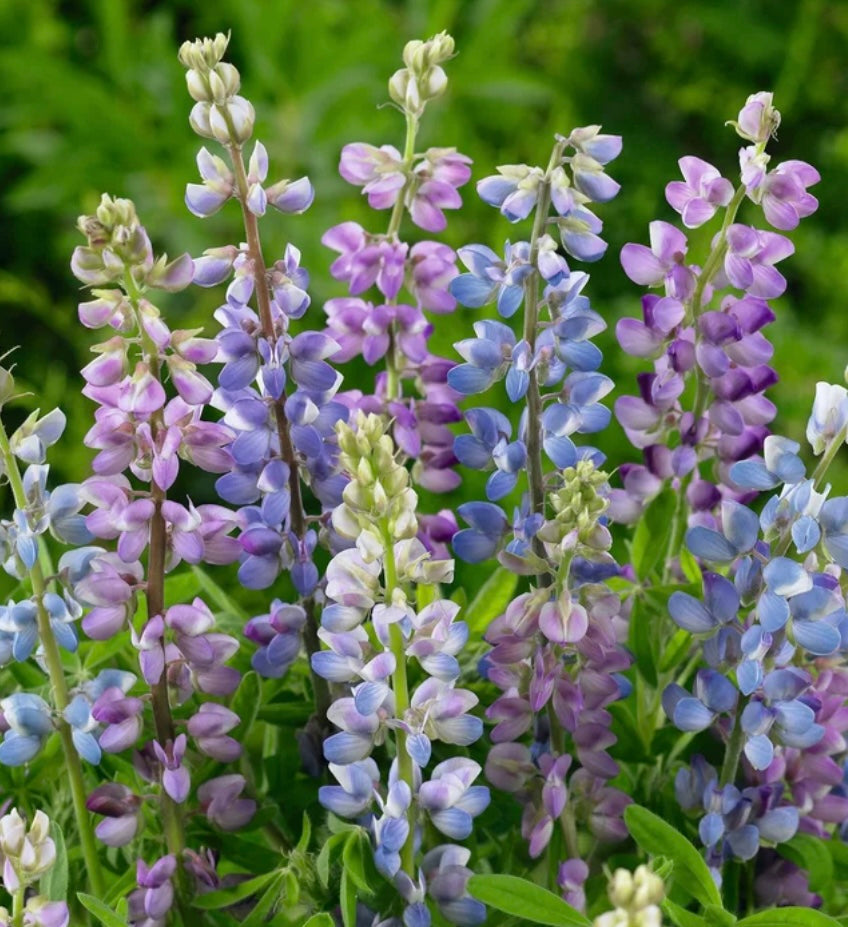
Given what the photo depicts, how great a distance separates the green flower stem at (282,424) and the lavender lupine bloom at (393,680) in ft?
0.19

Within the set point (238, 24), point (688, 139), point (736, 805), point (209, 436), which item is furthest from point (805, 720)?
point (688, 139)

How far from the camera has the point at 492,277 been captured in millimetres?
540

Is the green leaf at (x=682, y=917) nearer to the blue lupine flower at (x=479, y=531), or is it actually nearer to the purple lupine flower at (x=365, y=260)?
the blue lupine flower at (x=479, y=531)

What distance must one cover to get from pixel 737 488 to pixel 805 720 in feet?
0.41

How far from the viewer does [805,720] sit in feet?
1.69

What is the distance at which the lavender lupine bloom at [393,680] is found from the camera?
451mm

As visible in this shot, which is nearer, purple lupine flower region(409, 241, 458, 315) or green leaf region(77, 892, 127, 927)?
green leaf region(77, 892, 127, 927)

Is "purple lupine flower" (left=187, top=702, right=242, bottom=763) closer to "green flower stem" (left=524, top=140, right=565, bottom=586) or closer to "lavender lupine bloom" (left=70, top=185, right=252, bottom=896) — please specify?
"lavender lupine bloom" (left=70, top=185, right=252, bottom=896)

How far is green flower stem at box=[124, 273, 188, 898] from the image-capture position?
19.2 inches

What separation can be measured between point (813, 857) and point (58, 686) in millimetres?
289

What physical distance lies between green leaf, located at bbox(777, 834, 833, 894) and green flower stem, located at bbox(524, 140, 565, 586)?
15 centimetres

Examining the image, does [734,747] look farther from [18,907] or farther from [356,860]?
[18,907]

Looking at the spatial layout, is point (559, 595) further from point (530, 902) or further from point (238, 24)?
point (238, 24)

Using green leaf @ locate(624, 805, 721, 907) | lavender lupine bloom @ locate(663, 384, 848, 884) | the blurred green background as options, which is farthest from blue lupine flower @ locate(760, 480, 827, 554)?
the blurred green background
